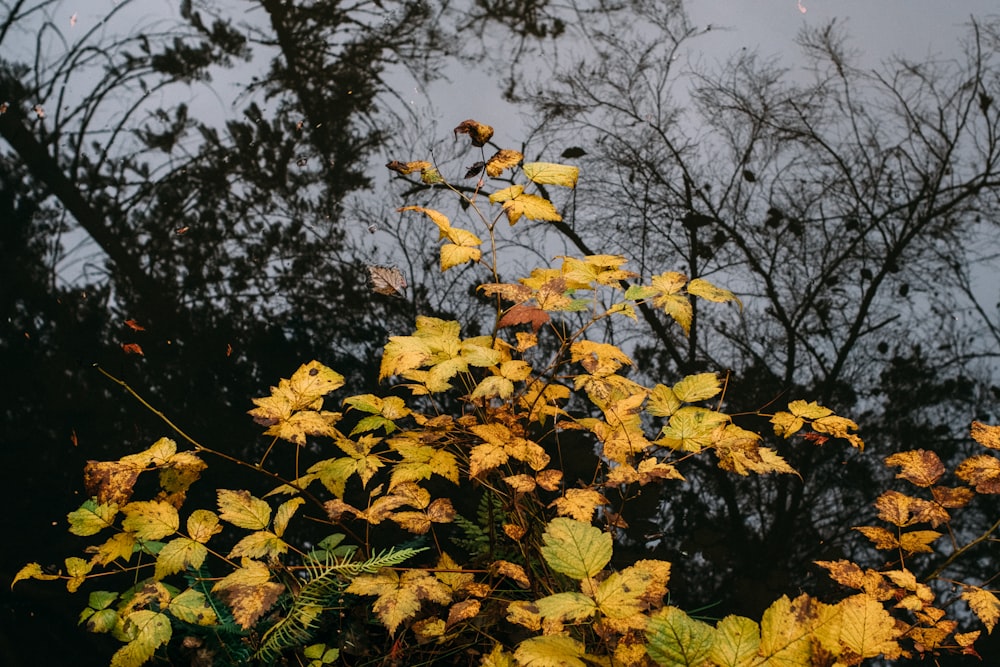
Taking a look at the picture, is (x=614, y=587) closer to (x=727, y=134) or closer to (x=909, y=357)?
(x=909, y=357)

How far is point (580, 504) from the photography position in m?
0.88

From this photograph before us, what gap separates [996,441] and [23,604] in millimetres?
1742

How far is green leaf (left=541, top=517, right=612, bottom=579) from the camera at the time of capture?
28.3 inches

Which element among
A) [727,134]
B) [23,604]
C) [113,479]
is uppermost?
[727,134]

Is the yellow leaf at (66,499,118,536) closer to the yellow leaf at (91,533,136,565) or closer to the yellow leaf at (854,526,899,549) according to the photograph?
the yellow leaf at (91,533,136,565)

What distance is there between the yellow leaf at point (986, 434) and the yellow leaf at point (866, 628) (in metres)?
0.40

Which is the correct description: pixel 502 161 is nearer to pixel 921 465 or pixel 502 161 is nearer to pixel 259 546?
pixel 259 546

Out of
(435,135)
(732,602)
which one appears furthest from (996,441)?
(435,135)

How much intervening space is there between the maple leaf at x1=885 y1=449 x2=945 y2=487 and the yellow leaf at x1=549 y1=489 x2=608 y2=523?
472 millimetres

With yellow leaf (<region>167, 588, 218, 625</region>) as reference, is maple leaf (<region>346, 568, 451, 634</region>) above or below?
above

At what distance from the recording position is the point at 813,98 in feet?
4.75

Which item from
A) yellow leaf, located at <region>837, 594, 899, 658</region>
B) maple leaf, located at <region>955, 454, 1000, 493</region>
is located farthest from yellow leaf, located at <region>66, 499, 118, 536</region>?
maple leaf, located at <region>955, 454, 1000, 493</region>

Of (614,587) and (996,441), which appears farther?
(996,441)

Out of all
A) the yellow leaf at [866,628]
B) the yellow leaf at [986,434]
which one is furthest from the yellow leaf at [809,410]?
the yellow leaf at [866,628]
